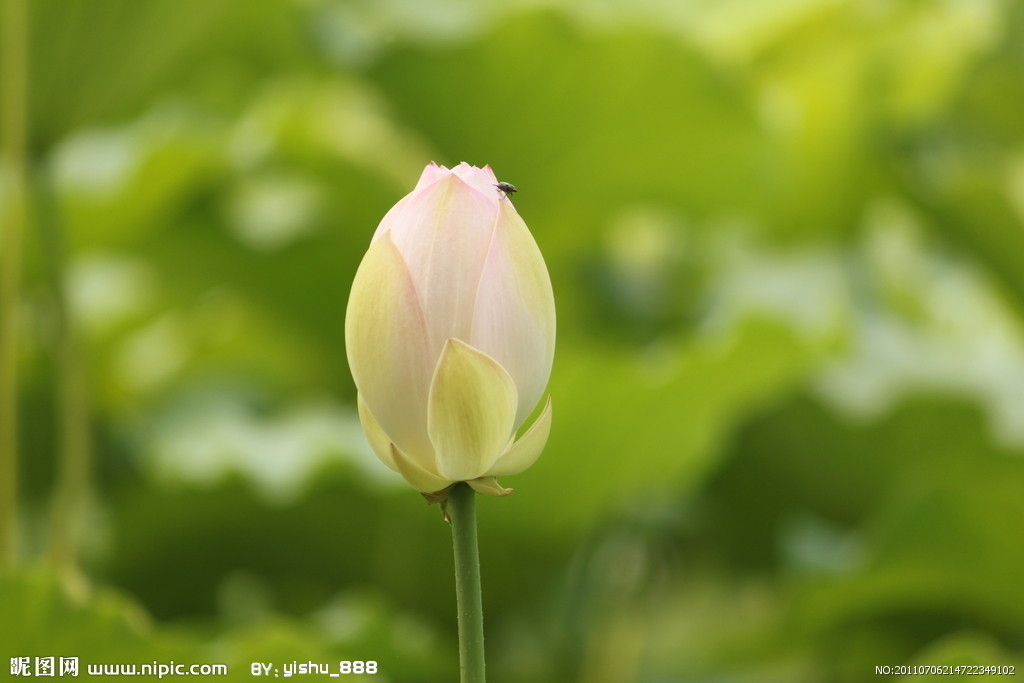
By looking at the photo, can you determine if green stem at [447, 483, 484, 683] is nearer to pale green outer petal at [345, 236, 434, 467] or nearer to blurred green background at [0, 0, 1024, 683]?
pale green outer petal at [345, 236, 434, 467]

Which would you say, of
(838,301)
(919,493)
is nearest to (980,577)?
(919,493)

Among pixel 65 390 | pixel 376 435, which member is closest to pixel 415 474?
pixel 376 435

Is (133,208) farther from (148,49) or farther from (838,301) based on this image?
(838,301)

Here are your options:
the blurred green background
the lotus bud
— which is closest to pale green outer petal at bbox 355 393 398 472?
the lotus bud

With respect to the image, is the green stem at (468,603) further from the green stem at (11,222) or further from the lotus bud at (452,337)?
the green stem at (11,222)

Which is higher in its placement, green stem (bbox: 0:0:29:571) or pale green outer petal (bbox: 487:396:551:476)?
green stem (bbox: 0:0:29:571)

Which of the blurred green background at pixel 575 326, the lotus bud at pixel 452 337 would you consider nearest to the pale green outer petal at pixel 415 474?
the lotus bud at pixel 452 337
